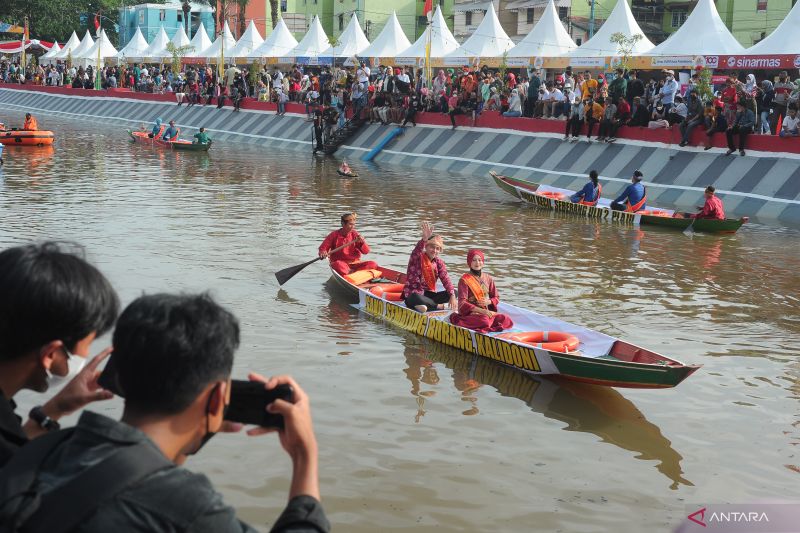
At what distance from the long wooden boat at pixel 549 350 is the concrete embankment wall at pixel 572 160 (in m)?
13.5

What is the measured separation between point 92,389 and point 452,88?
32.3 metres

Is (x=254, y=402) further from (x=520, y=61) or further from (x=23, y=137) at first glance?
(x=23, y=137)

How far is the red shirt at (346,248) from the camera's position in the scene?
15047 millimetres

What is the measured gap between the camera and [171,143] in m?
37.5

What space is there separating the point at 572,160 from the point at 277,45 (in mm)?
23511

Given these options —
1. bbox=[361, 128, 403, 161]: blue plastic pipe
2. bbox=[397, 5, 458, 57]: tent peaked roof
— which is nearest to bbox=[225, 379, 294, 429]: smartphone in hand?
bbox=[361, 128, 403, 161]: blue plastic pipe

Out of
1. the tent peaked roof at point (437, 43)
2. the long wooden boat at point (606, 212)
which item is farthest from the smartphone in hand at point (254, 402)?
the tent peaked roof at point (437, 43)

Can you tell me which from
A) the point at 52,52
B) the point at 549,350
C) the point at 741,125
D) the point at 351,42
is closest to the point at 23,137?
the point at 351,42

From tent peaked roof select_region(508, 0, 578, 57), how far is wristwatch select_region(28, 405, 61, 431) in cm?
3212

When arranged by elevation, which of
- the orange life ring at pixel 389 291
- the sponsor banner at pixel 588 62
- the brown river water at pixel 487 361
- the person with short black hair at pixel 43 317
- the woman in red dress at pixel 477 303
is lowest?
the brown river water at pixel 487 361

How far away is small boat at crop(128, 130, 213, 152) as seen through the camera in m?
36.5

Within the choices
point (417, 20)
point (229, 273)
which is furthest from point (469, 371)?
point (417, 20)

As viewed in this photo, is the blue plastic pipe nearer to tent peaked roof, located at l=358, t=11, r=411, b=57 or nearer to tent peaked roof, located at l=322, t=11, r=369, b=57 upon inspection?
tent peaked roof, located at l=358, t=11, r=411, b=57

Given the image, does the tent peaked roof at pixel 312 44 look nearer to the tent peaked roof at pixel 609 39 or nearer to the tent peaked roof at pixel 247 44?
the tent peaked roof at pixel 247 44
